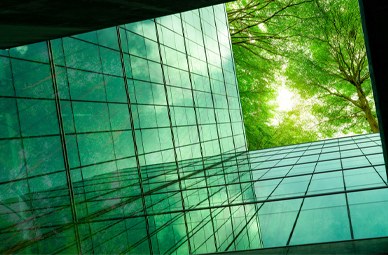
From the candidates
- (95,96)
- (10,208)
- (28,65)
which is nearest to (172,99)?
(95,96)

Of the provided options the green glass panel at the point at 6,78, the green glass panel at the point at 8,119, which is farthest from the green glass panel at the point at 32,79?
the green glass panel at the point at 8,119

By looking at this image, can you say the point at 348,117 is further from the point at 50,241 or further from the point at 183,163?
the point at 50,241

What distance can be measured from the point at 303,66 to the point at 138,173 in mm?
23287

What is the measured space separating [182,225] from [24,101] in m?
7.68

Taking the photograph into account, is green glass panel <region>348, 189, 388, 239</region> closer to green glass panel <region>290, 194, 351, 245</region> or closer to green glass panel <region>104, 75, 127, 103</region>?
green glass panel <region>290, 194, 351, 245</region>

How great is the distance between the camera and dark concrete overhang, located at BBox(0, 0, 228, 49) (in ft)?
18.6

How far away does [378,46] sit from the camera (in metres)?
4.43

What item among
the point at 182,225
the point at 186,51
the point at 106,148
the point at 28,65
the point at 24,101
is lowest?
the point at 182,225

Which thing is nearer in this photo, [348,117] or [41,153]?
[41,153]

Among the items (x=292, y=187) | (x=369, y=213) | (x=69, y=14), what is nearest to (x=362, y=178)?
(x=292, y=187)

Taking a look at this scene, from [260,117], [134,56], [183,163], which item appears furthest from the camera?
[260,117]

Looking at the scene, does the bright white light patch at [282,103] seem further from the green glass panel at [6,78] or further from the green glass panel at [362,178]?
the green glass panel at [6,78]

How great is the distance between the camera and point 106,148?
1495cm

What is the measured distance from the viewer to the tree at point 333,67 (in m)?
30.7
